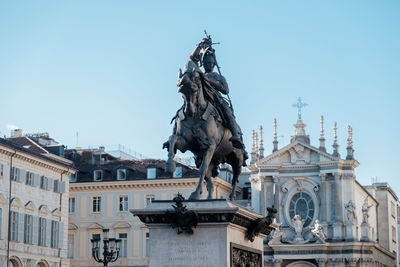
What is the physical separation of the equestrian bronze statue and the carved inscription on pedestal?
99 cm

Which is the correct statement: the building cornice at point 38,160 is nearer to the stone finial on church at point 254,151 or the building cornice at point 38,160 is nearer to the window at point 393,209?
the stone finial on church at point 254,151

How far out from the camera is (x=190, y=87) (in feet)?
41.9

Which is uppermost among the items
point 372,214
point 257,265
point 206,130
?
point 372,214

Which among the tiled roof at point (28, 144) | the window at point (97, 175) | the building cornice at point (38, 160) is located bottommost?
the building cornice at point (38, 160)

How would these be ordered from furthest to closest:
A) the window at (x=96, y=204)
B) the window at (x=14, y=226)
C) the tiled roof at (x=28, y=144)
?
the window at (x=96, y=204)
the tiled roof at (x=28, y=144)
the window at (x=14, y=226)

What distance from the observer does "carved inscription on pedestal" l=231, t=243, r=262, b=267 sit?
40.2 feet

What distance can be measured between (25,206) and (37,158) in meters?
3.08

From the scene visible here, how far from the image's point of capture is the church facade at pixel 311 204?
216ft

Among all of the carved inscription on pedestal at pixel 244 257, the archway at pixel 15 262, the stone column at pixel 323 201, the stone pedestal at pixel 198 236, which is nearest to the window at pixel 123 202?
the stone column at pixel 323 201

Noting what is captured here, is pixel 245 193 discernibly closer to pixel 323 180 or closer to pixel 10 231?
pixel 323 180

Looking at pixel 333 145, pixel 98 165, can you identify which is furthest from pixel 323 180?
pixel 98 165

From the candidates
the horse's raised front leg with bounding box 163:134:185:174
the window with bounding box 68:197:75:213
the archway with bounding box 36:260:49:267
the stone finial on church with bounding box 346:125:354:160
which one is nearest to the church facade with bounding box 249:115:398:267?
the stone finial on church with bounding box 346:125:354:160

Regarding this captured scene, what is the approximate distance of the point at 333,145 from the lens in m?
68.9

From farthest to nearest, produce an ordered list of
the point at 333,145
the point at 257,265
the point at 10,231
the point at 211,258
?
the point at 333,145
the point at 10,231
the point at 257,265
the point at 211,258
